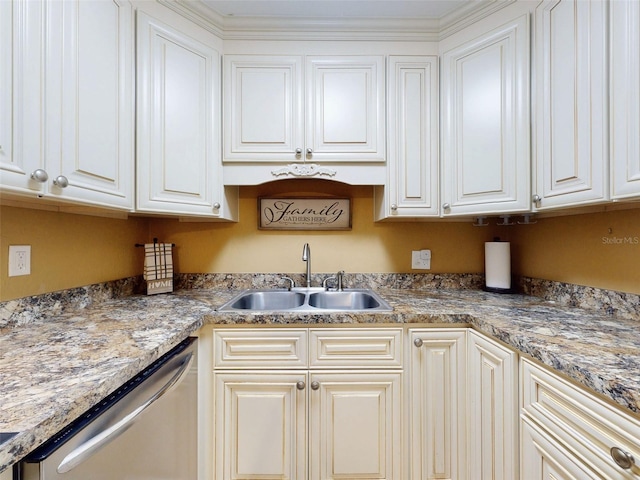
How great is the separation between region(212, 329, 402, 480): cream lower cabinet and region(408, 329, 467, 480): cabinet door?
74 mm

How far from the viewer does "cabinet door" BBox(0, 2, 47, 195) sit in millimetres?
763

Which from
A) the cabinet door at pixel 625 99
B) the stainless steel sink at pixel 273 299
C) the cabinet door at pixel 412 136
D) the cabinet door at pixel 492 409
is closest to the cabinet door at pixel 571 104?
the cabinet door at pixel 625 99

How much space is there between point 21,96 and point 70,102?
0.15m

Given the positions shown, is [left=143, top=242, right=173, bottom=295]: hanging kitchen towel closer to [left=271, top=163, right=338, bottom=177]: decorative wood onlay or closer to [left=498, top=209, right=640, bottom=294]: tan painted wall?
[left=271, top=163, right=338, bottom=177]: decorative wood onlay

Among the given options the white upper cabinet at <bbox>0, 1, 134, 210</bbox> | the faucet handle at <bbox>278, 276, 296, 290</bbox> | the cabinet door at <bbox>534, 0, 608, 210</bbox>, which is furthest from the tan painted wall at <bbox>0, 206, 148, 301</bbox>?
the cabinet door at <bbox>534, 0, 608, 210</bbox>

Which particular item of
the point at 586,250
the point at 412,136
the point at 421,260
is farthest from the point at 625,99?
the point at 421,260

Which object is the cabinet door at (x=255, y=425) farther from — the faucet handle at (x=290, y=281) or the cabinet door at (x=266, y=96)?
the cabinet door at (x=266, y=96)

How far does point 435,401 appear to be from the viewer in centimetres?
124

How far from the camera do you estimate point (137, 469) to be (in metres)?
0.77

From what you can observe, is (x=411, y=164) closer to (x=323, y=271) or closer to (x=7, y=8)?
(x=323, y=271)

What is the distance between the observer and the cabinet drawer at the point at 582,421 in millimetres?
603

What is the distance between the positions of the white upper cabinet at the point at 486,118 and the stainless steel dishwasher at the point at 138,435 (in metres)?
1.46

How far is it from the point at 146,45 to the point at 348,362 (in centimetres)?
165

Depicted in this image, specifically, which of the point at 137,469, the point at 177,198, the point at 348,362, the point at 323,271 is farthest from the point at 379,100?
the point at 137,469
